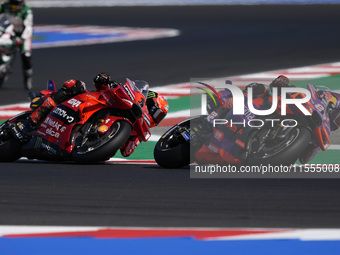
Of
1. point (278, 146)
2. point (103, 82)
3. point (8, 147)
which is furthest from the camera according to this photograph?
point (8, 147)

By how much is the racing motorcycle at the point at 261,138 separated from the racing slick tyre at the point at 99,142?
369 mm

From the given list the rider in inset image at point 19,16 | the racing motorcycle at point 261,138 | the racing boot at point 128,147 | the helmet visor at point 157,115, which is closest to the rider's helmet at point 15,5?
the rider in inset image at point 19,16

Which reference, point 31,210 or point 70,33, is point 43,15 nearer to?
point 70,33

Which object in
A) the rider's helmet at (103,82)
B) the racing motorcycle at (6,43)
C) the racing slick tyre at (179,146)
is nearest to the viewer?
the racing slick tyre at (179,146)

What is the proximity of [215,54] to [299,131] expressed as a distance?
13.0 metres

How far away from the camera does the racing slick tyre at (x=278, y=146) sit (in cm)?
780

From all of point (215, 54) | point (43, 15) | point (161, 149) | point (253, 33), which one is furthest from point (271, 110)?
point (43, 15)

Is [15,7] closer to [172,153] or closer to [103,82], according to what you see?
[103,82]

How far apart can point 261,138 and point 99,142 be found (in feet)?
4.71

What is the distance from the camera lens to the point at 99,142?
8328mm

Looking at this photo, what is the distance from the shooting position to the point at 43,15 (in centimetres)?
3325

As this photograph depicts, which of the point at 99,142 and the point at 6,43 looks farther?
the point at 6,43

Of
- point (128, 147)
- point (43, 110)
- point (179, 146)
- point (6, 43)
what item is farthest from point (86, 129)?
point (6, 43)

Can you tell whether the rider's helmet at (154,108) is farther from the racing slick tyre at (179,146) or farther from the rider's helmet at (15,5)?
the rider's helmet at (15,5)
